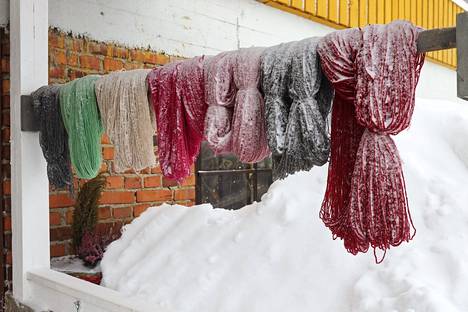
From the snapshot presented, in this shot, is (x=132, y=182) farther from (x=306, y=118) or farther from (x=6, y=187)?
(x=306, y=118)

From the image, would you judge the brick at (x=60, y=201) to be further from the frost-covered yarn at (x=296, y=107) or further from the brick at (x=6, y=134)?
the frost-covered yarn at (x=296, y=107)

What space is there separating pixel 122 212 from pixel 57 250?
37 centimetres

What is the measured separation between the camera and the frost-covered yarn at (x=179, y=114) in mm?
1213

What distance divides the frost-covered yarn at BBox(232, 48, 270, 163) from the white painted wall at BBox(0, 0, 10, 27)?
1.36m

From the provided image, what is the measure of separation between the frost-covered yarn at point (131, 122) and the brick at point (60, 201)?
0.93 m

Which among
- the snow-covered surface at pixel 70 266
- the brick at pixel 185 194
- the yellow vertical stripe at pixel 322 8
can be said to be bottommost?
the snow-covered surface at pixel 70 266

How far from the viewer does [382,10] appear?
3854 millimetres

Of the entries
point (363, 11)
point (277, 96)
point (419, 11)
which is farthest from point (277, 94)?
point (419, 11)

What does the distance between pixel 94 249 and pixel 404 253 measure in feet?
4.29

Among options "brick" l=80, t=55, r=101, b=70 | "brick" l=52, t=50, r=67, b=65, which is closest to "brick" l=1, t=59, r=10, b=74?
"brick" l=52, t=50, r=67, b=65

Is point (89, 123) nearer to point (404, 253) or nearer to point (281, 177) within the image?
point (281, 177)

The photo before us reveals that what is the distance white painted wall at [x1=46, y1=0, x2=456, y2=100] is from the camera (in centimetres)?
228

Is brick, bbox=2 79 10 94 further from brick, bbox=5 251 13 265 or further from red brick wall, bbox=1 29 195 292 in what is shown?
brick, bbox=5 251 13 265

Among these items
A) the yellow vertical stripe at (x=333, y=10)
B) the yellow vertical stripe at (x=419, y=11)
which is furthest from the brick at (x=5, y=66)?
the yellow vertical stripe at (x=419, y=11)
